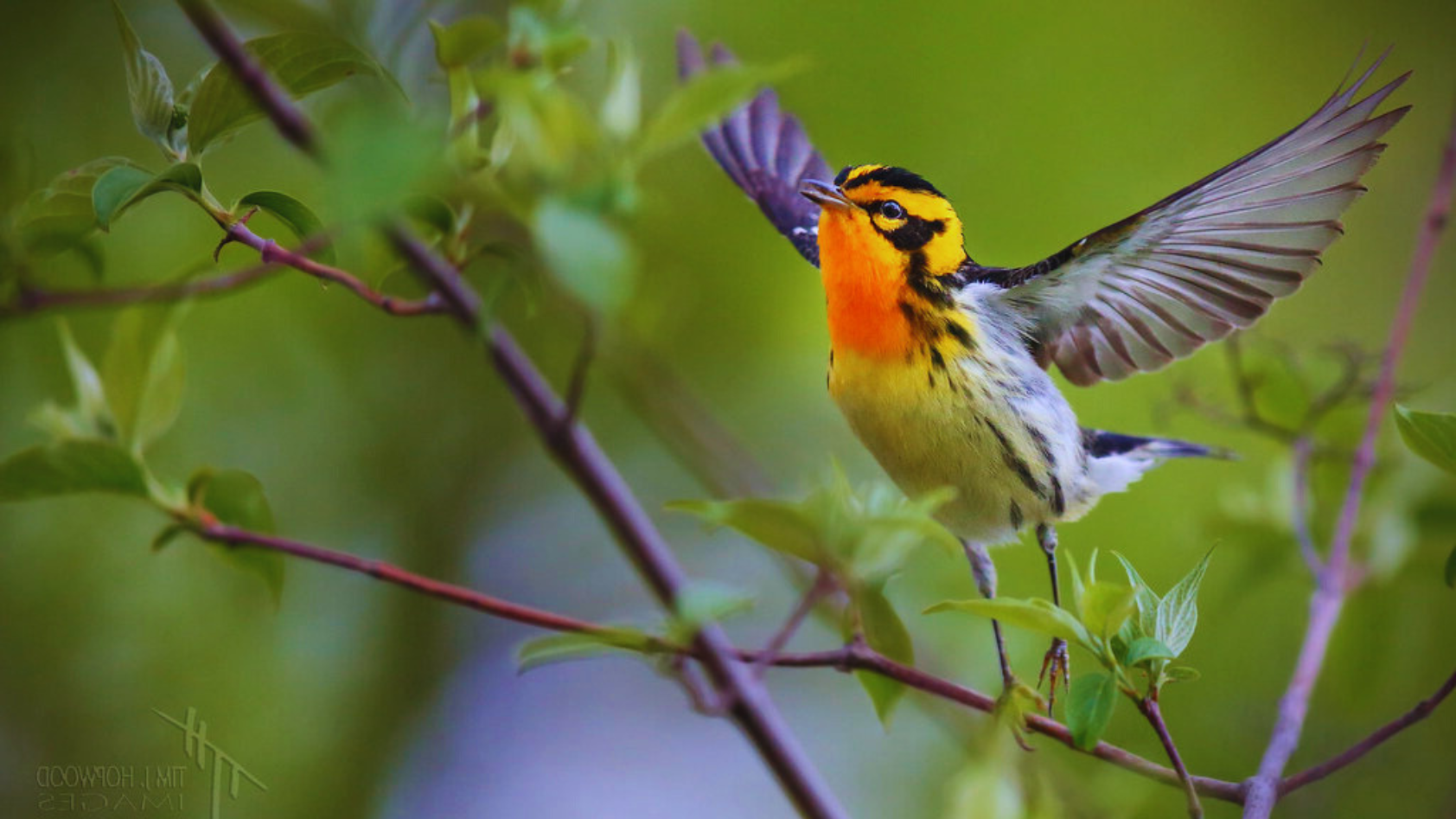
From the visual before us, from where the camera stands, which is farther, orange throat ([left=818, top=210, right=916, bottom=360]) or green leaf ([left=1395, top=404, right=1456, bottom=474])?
orange throat ([left=818, top=210, right=916, bottom=360])

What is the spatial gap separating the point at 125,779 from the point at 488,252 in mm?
1170

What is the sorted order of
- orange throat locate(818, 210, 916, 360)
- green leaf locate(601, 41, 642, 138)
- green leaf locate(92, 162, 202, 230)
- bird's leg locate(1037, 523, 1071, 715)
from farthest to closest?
orange throat locate(818, 210, 916, 360), bird's leg locate(1037, 523, 1071, 715), green leaf locate(92, 162, 202, 230), green leaf locate(601, 41, 642, 138)

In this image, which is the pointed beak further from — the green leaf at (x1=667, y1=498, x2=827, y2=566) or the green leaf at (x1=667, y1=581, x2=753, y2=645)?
the green leaf at (x1=667, y1=581, x2=753, y2=645)

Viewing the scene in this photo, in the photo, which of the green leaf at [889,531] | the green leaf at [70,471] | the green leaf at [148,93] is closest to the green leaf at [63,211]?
the green leaf at [148,93]

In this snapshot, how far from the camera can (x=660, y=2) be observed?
222 centimetres

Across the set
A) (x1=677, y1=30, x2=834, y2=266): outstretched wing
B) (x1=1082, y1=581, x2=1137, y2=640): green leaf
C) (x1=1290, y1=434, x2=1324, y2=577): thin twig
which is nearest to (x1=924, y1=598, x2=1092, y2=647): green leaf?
(x1=1082, y1=581, x2=1137, y2=640): green leaf

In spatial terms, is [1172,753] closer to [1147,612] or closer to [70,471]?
[1147,612]

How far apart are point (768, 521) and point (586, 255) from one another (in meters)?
0.22

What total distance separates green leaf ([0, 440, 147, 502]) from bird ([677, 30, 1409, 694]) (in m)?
0.73

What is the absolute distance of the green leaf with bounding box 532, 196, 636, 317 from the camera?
1.48ft

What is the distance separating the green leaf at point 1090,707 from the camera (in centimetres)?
73

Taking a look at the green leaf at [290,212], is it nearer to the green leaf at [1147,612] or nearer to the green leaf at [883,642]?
the green leaf at [883,642]

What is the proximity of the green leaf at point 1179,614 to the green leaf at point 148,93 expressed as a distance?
2.33 ft

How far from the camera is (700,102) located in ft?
1.76
